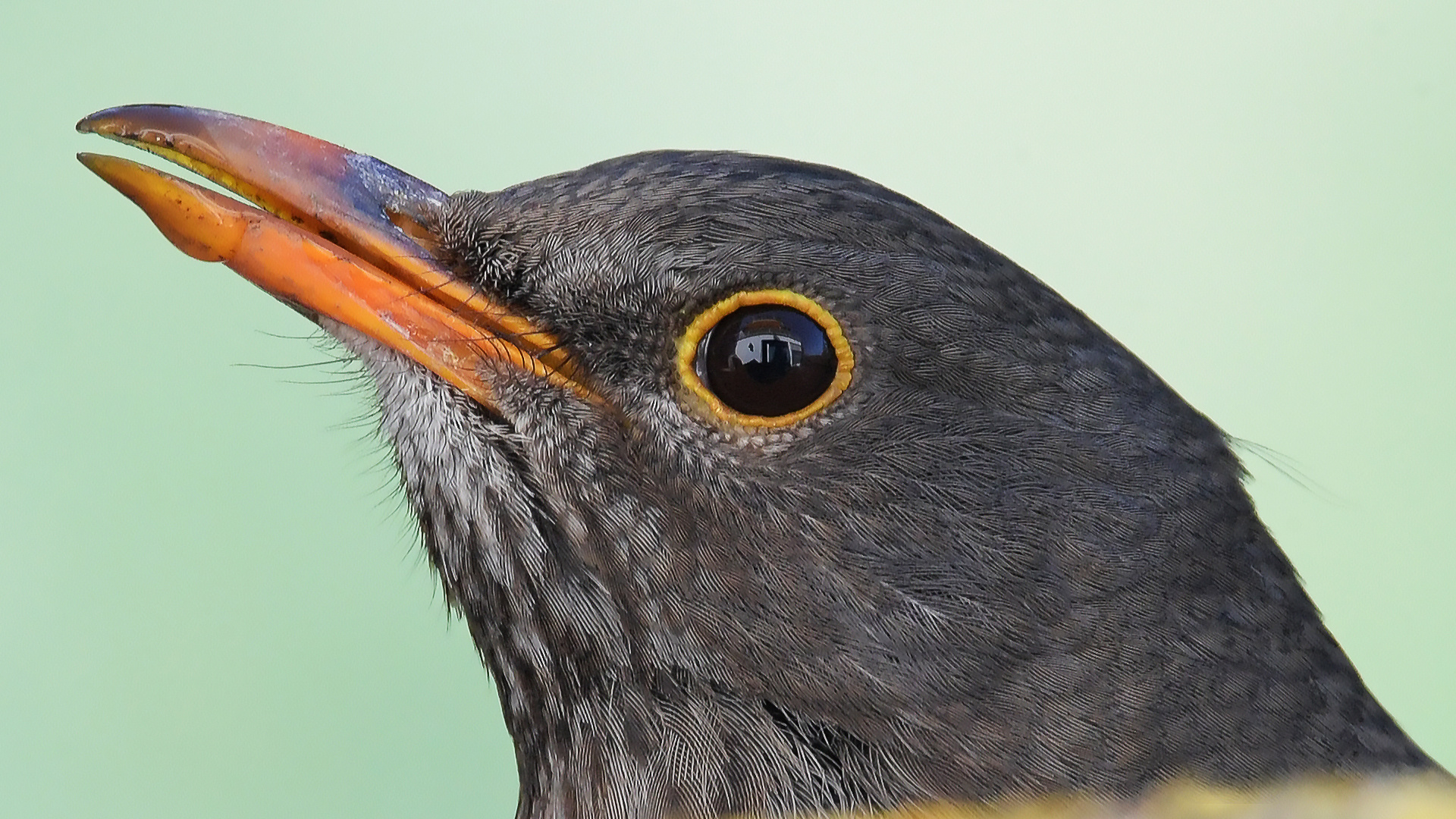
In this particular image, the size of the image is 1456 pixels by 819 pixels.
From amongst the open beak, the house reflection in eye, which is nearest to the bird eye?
the house reflection in eye

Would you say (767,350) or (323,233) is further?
(323,233)

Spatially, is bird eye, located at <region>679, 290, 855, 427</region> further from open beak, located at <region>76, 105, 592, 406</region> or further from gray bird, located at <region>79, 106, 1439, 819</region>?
open beak, located at <region>76, 105, 592, 406</region>

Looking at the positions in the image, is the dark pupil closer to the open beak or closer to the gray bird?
the gray bird

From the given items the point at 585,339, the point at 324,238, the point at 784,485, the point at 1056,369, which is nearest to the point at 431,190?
the point at 324,238

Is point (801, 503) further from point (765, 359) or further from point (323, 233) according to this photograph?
point (323, 233)

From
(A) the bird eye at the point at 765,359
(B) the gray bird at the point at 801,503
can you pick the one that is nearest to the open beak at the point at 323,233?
(B) the gray bird at the point at 801,503

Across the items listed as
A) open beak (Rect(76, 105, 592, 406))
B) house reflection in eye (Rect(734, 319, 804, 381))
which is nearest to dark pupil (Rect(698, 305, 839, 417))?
house reflection in eye (Rect(734, 319, 804, 381))

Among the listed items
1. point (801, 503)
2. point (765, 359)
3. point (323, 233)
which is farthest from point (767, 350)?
point (323, 233)

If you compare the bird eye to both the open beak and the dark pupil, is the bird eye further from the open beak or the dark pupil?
the open beak
